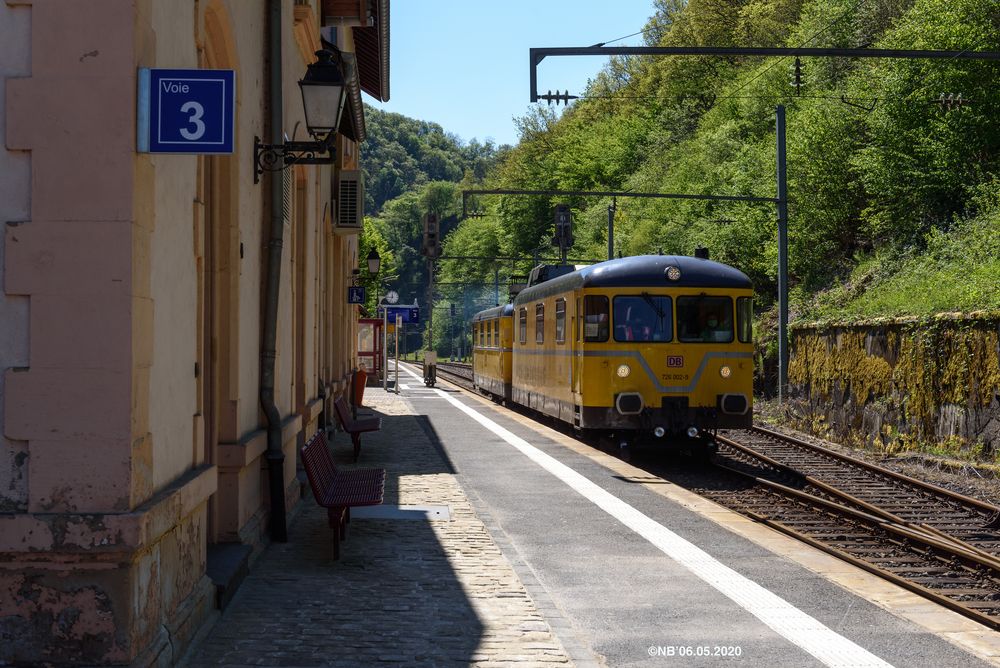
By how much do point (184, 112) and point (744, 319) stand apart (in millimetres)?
11973

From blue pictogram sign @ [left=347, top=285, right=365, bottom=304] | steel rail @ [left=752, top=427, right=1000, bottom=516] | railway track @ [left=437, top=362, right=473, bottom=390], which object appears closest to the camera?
steel rail @ [left=752, top=427, right=1000, bottom=516]

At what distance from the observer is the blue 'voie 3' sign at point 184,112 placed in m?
4.86

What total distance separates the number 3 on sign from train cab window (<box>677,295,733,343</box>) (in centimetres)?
1134

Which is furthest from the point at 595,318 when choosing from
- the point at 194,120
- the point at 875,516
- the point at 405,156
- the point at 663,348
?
the point at 405,156

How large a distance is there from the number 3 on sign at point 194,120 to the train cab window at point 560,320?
12568 mm

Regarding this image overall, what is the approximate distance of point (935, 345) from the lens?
17469mm

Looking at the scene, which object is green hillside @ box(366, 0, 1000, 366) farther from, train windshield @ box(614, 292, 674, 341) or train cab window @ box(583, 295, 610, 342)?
train cab window @ box(583, 295, 610, 342)

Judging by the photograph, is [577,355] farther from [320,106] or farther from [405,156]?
[405,156]

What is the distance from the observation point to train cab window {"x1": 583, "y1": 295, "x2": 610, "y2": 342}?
15719 millimetres

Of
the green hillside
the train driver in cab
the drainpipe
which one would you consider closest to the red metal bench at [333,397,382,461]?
the train driver in cab

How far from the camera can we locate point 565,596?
752cm

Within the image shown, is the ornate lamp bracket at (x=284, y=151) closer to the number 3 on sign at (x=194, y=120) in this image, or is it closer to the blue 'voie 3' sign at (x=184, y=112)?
the blue 'voie 3' sign at (x=184, y=112)

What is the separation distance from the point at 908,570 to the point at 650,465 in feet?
23.2

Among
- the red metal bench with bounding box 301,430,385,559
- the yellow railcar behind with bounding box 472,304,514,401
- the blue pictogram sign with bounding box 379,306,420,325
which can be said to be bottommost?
the red metal bench with bounding box 301,430,385,559
